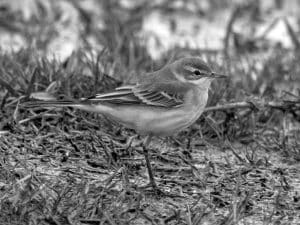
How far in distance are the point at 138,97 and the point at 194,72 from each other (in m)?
0.76

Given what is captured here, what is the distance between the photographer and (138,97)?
21.5 feet

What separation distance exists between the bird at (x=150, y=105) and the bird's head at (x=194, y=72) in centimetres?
11

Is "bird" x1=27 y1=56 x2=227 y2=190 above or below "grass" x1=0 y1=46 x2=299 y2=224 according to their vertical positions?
above

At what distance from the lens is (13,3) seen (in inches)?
435

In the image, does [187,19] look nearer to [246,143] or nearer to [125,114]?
[246,143]

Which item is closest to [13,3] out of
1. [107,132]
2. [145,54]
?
[145,54]

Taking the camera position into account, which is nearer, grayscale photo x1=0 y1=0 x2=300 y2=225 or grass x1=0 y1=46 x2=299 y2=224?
grass x1=0 y1=46 x2=299 y2=224

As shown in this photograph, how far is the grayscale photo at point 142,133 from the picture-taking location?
213 inches

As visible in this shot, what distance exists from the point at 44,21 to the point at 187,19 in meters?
2.47

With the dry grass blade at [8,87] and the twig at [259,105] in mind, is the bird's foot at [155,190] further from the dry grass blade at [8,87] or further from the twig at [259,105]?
the dry grass blade at [8,87]

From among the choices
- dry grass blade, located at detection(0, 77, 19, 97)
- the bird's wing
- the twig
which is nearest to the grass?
dry grass blade, located at detection(0, 77, 19, 97)

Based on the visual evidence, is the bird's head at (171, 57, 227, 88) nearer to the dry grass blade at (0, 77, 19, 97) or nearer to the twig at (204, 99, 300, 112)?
the twig at (204, 99, 300, 112)

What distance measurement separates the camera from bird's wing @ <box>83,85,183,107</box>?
6.44 m

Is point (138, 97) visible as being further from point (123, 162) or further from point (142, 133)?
point (123, 162)
